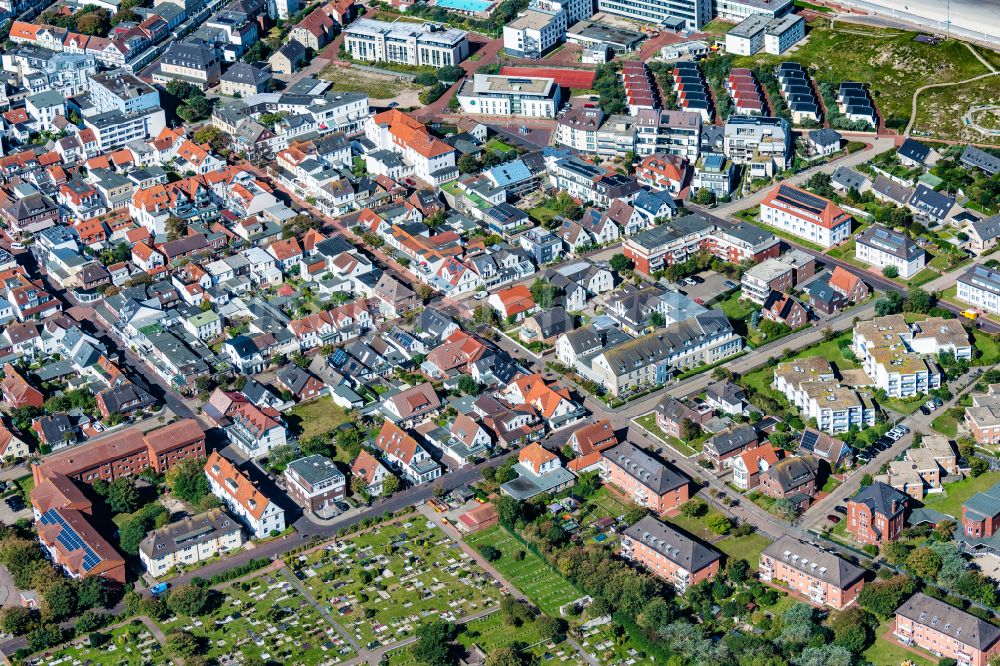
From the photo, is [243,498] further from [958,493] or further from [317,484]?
[958,493]

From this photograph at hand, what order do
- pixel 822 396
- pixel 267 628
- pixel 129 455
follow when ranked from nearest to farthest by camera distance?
pixel 267 628, pixel 129 455, pixel 822 396

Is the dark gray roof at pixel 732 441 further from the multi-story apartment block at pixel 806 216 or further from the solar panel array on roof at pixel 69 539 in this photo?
the solar panel array on roof at pixel 69 539

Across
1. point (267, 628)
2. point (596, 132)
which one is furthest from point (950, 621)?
point (596, 132)

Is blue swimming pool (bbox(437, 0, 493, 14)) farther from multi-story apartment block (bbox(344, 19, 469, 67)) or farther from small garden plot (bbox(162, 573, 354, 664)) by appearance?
small garden plot (bbox(162, 573, 354, 664))

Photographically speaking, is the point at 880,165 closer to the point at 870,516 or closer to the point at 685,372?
the point at 685,372

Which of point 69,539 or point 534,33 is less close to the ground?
point 534,33

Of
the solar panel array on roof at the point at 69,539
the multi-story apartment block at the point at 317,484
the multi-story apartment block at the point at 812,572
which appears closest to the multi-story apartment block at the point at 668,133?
the multi-story apartment block at the point at 317,484

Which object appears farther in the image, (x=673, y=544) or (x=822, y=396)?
(x=822, y=396)
